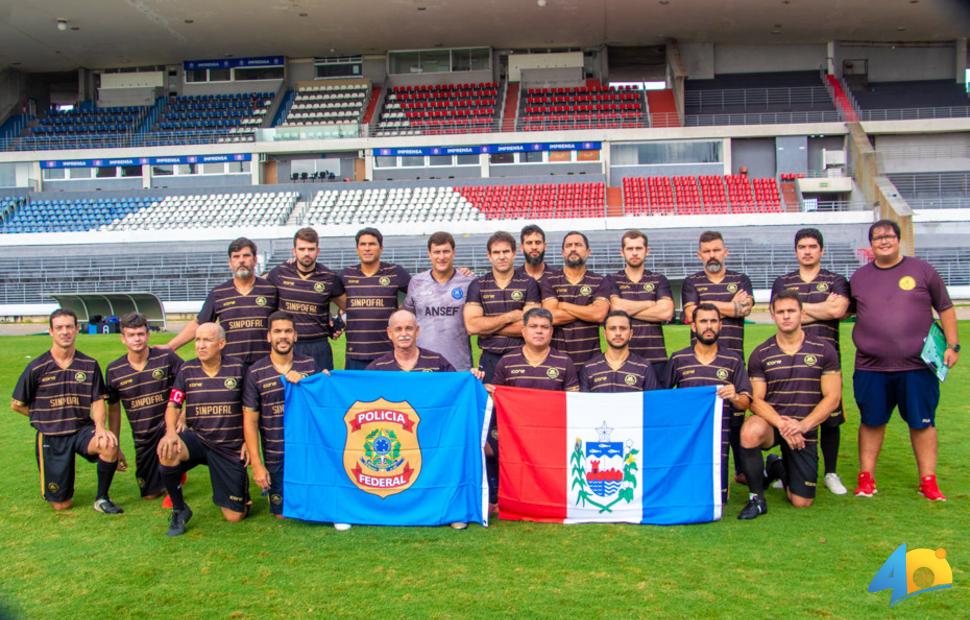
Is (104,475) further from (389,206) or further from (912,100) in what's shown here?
(912,100)

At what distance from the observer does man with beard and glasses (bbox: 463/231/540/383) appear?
20.5 feet

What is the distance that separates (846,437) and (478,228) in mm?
25078

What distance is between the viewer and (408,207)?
3431 centimetres

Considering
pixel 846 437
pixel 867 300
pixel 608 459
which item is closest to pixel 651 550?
pixel 608 459

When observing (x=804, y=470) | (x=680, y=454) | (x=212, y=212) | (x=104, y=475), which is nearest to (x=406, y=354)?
(x=680, y=454)

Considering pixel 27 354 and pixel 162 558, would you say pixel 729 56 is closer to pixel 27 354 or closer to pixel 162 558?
pixel 27 354

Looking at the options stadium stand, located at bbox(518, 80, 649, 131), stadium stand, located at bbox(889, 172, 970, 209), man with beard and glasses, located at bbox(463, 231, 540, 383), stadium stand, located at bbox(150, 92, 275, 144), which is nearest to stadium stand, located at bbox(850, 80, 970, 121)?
stadium stand, located at bbox(889, 172, 970, 209)

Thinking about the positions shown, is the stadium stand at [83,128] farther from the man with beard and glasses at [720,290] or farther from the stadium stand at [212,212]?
the man with beard and glasses at [720,290]

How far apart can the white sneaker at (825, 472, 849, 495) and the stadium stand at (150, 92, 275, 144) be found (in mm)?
35954

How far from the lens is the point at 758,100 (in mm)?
37594

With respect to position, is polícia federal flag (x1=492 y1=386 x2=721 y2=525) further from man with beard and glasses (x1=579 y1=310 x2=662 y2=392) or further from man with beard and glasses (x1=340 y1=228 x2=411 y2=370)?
man with beard and glasses (x1=340 y1=228 x2=411 y2=370)

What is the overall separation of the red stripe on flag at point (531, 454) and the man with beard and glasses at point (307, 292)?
6.01 ft

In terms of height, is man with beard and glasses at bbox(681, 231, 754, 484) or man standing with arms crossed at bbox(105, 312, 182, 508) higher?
man with beard and glasses at bbox(681, 231, 754, 484)

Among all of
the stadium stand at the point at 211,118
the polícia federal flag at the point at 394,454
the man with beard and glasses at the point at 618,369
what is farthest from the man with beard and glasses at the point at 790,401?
the stadium stand at the point at 211,118
